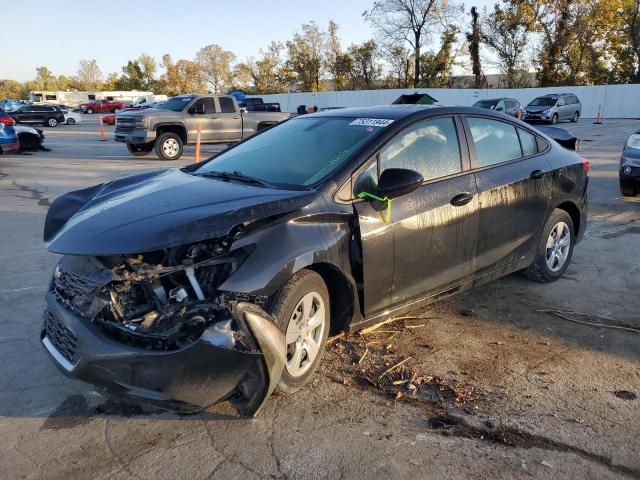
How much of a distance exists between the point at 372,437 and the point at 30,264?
458cm

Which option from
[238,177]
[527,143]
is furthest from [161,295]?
[527,143]

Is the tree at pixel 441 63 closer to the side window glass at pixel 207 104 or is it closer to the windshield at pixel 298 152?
the side window glass at pixel 207 104

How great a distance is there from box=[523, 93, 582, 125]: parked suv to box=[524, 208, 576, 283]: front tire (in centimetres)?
2469

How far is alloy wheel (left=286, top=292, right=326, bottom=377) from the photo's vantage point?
3.15 m

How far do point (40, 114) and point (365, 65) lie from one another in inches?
1250

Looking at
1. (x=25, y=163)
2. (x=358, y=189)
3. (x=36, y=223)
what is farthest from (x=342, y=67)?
(x=358, y=189)

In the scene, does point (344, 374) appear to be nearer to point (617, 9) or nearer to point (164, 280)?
point (164, 280)

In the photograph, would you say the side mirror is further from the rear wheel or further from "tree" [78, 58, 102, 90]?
"tree" [78, 58, 102, 90]

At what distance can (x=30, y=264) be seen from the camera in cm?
584

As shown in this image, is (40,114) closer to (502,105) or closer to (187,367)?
(502,105)

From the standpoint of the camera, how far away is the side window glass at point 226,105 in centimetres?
1695

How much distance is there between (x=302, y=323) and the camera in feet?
10.5

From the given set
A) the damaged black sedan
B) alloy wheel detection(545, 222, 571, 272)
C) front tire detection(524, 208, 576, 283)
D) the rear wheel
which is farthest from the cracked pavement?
the rear wheel

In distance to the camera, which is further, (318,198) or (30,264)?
(30,264)
